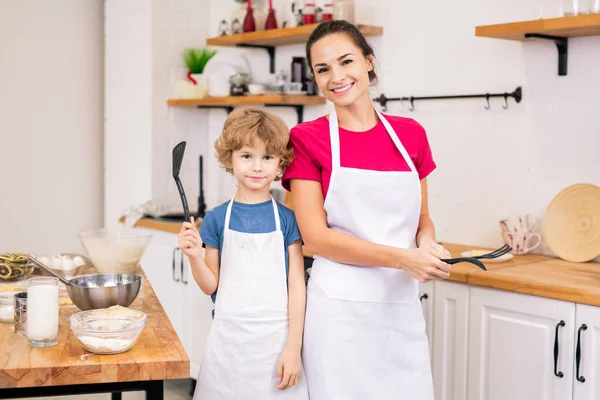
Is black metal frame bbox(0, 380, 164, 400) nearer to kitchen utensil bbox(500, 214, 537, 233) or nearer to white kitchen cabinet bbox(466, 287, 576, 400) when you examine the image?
white kitchen cabinet bbox(466, 287, 576, 400)

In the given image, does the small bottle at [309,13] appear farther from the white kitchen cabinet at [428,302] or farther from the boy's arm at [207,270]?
the boy's arm at [207,270]

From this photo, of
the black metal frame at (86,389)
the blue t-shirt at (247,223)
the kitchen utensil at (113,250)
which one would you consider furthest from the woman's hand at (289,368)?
the kitchen utensil at (113,250)

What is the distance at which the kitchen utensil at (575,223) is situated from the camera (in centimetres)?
303

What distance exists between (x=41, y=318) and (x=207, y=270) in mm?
428

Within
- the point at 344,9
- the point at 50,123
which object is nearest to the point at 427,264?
the point at 344,9

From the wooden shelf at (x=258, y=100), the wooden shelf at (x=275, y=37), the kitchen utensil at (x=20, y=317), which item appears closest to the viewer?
the kitchen utensil at (x=20, y=317)

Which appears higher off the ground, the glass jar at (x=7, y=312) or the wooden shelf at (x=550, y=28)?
the wooden shelf at (x=550, y=28)

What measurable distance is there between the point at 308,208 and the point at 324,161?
129mm

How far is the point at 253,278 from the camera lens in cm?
212

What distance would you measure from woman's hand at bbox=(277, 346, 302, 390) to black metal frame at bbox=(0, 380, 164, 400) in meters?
0.33

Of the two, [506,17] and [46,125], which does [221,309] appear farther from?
[46,125]

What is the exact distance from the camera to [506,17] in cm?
336

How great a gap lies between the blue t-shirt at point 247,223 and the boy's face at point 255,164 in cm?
8

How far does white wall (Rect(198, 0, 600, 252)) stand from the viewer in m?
3.16
